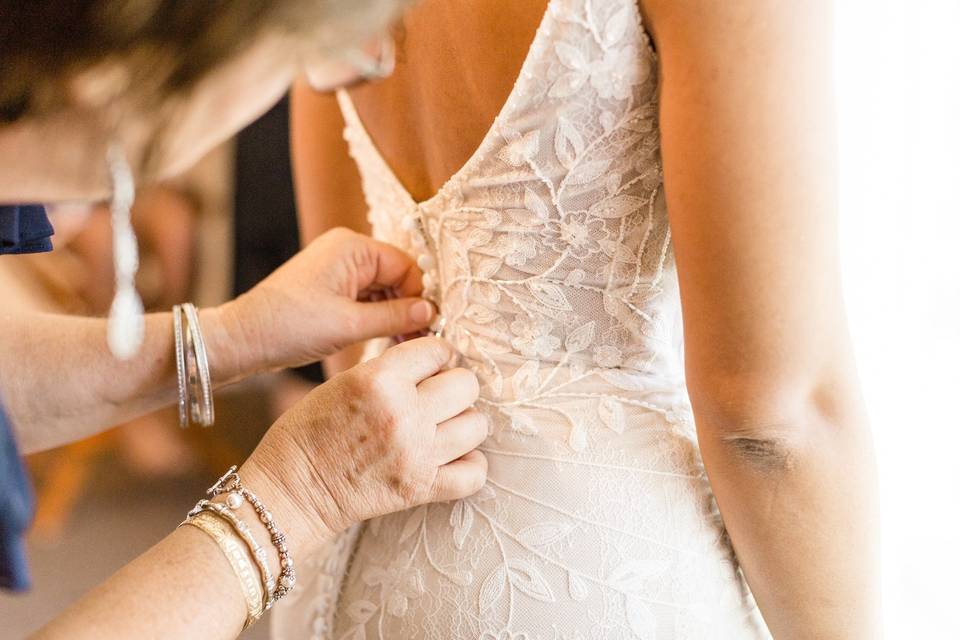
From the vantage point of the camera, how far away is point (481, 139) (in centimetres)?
86

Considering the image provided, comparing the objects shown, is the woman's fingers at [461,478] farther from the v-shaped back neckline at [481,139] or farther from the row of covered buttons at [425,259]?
the v-shaped back neckline at [481,139]

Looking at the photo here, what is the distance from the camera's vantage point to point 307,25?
0.52 meters

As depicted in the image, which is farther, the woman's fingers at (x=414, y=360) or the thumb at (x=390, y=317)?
the thumb at (x=390, y=317)

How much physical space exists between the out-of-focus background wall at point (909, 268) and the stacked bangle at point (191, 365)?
903 mm

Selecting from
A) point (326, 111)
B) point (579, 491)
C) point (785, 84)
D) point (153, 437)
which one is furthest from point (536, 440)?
point (153, 437)

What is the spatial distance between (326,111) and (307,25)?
2.13 ft

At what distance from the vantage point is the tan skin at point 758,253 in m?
0.67

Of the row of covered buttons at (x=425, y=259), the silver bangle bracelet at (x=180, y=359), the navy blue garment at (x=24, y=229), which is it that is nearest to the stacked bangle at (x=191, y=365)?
the silver bangle bracelet at (x=180, y=359)

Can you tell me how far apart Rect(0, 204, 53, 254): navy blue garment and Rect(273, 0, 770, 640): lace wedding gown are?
1.37 feet

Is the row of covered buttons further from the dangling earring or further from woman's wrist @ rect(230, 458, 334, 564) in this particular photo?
the dangling earring

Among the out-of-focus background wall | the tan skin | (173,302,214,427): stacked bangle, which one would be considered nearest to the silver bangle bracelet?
(173,302,214,427): stacked bangle

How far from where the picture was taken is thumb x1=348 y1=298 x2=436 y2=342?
1011 millimetres

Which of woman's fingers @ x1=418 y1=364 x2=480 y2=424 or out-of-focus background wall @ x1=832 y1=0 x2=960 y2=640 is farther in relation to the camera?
out-of-focus background wall @ x1=832 y1=0 x2=960 y2=640

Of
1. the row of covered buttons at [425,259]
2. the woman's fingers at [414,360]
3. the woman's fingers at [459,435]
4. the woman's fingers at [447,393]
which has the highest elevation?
the row of covered buttons at [425,259]
